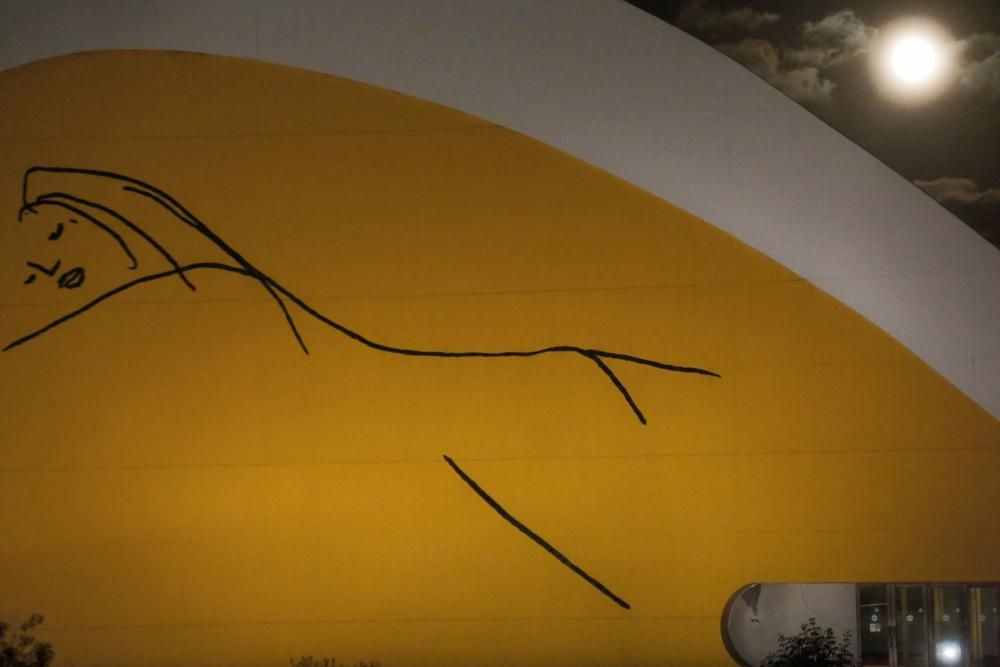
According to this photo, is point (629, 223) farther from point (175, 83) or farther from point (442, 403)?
point (175, 83)

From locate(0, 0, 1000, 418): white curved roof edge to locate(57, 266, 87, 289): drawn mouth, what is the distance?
61.6 inches

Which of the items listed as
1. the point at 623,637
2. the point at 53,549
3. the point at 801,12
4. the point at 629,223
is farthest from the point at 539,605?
the point at 801,12

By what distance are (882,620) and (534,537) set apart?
2.58m

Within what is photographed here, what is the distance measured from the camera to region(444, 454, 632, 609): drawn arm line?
6.96 meters

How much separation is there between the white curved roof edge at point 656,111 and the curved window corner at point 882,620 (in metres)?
1.46

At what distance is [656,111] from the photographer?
7.25 m

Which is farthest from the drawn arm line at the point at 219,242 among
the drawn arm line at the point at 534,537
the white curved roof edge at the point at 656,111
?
the drawn arm line at the point at 534,537

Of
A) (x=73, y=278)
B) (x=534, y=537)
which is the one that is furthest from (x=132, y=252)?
(x=534, y=537)

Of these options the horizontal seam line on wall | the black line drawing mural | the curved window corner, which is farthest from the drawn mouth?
the curved window corner

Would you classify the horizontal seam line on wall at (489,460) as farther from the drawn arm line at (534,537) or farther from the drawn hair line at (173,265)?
the drawn hair line at (173,265)

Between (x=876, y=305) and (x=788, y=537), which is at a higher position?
(x=876, y=305)

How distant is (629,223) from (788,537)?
7.61 ft

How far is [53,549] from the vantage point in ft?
23.6

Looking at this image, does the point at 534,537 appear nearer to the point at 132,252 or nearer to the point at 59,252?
the point at 132,252
